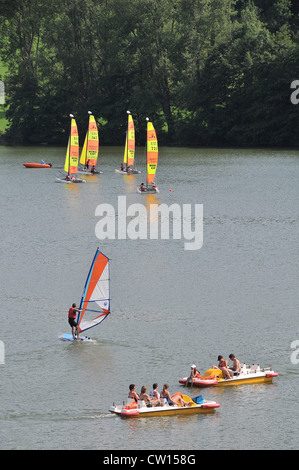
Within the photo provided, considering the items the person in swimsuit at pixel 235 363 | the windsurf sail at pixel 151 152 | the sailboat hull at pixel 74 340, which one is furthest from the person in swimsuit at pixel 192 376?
the windsurf sail at pixel 151 152

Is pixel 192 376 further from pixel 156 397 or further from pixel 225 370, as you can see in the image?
pixel 156 397

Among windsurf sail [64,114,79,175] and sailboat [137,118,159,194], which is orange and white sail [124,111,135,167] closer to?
windsurf sail [64,114,79,175]

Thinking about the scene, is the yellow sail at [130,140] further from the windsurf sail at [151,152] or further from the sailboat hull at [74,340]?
the sailboat hull at [74,340]

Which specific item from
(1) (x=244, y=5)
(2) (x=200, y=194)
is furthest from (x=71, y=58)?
(2) (x=200, y=194)

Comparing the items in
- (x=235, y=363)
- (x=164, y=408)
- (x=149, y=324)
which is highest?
(x=149, y=324)

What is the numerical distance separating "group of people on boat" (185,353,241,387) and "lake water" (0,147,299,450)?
0.59m

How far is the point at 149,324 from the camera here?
151 ft

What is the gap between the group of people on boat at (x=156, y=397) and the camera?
115 feet

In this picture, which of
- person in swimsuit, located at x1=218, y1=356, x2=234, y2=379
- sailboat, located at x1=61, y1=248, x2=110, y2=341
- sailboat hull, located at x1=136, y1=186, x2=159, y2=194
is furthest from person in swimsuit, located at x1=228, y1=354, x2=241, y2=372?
sailboat hull, located at x1=136, y1=186, x2=159, y2=194

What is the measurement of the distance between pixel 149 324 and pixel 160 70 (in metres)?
102

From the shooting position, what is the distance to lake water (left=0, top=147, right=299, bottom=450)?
34281mm

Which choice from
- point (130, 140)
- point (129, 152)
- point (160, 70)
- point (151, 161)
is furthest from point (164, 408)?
point (160, 70)
